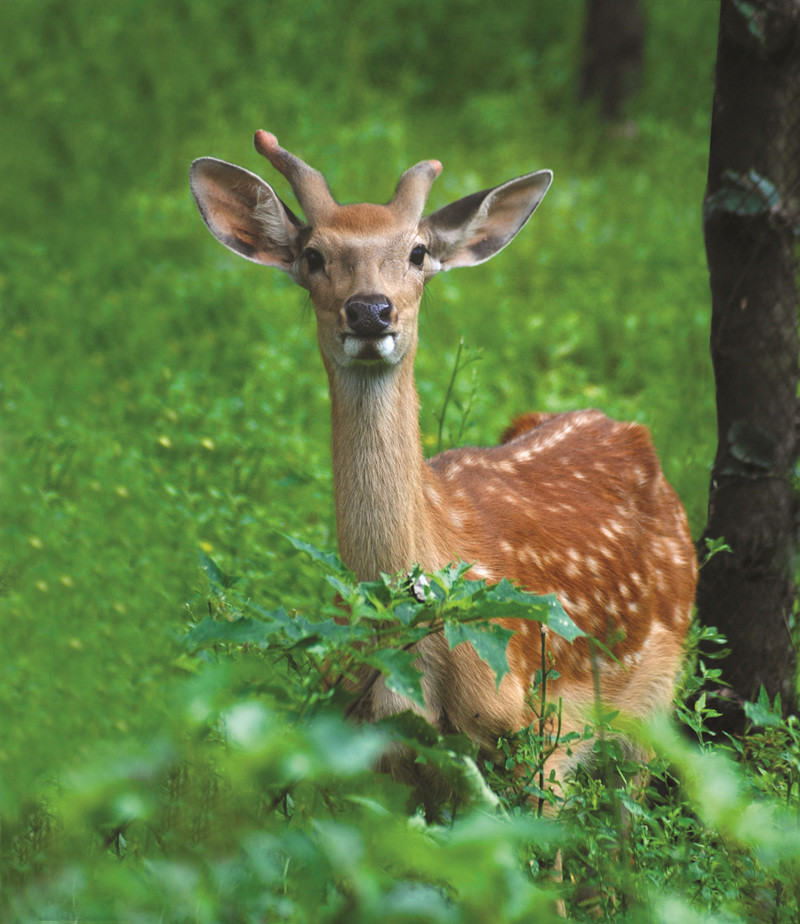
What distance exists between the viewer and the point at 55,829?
2863mm

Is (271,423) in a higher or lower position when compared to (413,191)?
lower

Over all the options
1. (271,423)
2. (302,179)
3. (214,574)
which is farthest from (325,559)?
(271,423)

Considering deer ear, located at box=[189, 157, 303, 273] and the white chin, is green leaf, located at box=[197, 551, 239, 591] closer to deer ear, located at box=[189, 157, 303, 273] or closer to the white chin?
the white chin

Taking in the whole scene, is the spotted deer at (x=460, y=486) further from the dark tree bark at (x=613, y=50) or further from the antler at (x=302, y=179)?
the dark tree bark at (x=613, y=50)

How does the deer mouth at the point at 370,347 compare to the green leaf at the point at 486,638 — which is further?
the deer mouth at the point at 370,347

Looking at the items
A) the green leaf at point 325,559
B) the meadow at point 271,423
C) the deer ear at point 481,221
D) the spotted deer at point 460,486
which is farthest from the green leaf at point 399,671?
the deer ear at point 481,221

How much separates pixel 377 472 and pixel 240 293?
164 inches

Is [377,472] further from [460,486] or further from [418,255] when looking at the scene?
[418,255]

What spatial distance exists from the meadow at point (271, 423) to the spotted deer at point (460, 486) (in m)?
0.25

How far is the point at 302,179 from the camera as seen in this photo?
12.1 ft

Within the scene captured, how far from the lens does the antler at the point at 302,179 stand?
3627mm

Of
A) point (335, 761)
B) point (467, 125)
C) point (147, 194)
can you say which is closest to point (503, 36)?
point (467, 125)

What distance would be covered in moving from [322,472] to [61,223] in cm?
471

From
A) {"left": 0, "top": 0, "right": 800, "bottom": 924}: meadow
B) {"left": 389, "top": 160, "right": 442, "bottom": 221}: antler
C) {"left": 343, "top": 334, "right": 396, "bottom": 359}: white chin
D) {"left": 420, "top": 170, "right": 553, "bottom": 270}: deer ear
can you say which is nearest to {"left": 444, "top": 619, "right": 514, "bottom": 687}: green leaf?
{"left": 0, "top": 0, "right": 800, "bottom": 924}: meadow
